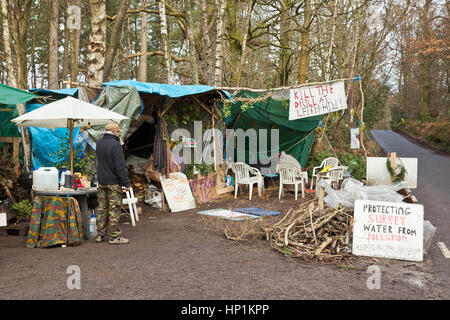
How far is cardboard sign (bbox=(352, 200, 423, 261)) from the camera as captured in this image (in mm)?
5266

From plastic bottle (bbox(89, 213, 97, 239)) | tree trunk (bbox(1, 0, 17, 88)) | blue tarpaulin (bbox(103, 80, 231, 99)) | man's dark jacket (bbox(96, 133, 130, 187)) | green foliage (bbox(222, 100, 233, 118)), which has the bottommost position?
plastic bottle (bbox(89, 213, 97, 239))

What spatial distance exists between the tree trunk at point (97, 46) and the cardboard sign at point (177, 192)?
3000 mm

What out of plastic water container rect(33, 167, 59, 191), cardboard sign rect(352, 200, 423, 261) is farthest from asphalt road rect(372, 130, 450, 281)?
plastic water container rect(33, 167, 59, 191)

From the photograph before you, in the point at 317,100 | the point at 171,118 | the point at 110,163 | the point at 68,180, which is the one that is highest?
the point at 317,100

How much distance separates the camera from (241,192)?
432 inches

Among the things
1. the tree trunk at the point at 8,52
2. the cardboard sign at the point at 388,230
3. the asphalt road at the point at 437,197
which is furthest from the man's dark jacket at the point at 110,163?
the tree trunk at the point at 8,52

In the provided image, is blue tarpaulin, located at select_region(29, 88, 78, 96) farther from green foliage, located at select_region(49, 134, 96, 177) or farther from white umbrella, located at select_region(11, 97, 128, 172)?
white umbrella, located at select_region(11, 97, 128, 172)

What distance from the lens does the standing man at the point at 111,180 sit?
5.86 m

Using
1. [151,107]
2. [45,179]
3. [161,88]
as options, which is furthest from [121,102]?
[45,179]

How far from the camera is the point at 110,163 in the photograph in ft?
19.3

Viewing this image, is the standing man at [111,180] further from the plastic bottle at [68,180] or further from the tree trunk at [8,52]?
the tree trunk at [8,52]

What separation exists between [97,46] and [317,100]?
5.75 metres

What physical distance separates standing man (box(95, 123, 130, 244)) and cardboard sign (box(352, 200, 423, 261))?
3.65 metres

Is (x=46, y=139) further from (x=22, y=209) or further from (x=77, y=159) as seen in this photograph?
(x=22, y=209)
